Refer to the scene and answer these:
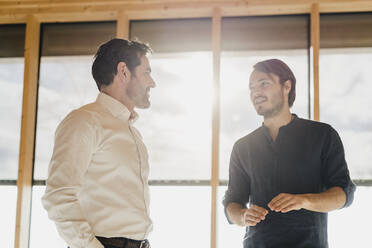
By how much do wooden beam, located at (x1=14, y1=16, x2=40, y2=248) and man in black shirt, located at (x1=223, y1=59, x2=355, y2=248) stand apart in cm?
237

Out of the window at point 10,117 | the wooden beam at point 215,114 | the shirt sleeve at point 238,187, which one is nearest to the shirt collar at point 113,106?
the shirt sleeve at point 238,187

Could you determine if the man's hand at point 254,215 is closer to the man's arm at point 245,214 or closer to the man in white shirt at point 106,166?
the man's arm at point 245,214

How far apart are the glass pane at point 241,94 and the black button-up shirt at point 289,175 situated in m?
1.65

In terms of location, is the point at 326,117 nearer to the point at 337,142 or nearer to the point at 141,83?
the point at 337,142

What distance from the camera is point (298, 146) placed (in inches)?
77.8

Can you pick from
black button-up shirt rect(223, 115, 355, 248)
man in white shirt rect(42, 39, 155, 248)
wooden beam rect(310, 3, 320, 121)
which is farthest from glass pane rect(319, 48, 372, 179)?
man in white shirt rect(42, 39, 155, 248)

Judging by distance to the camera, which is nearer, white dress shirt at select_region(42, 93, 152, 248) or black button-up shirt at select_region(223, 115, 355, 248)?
white dress shirt at select_region(42, 93, 152, 248)

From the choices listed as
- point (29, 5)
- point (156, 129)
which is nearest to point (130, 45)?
point (156, 129)

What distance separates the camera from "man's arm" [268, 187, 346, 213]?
1703mm

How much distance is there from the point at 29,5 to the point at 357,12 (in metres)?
2.85

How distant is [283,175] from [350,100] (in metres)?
2.05

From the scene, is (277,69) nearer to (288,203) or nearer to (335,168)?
(335,168)

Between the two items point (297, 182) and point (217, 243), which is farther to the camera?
point (217, 243)

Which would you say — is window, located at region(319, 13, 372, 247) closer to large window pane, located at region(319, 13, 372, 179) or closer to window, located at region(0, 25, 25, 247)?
large window pane, located at region(319, 13, 372, 179)
